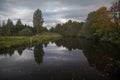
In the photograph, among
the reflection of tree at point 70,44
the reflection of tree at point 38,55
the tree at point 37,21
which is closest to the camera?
the reflection of tree at point 38,55

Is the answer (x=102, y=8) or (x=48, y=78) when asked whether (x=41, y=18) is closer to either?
(x=102, y=8)

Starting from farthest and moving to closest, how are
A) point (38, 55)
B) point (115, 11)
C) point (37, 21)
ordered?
point (37, 21) → point (115, 11) → point (38, 55)

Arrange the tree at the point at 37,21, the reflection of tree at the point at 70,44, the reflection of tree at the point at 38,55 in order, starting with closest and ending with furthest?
the reflection of tree at the point at 38,55, the reflection of tree at the point at 70,44, the tree at the point at 37,21

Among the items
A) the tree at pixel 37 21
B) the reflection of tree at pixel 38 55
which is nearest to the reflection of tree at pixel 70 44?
the reflection of tree at pixel 38 55

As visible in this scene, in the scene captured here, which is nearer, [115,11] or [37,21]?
[115,11]

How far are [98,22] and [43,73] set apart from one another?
1857 inches

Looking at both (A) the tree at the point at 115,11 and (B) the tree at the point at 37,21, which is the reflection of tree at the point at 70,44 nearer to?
(A) the tree at the point at 115,11

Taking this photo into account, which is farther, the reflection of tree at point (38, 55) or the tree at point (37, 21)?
the tree at point (37, 21)

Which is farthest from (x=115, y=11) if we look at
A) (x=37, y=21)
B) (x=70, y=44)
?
(x=37, y=21)

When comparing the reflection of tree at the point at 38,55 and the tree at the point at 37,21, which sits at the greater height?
the tree at the point at 37,21

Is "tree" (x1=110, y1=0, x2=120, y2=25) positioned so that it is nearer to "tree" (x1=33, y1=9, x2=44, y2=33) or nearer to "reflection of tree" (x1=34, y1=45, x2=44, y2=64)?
"reflection of tree" (x1=34, y1=45, x2=44, y2=64)

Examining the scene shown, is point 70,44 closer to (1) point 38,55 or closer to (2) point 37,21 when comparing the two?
(1) point 38,55

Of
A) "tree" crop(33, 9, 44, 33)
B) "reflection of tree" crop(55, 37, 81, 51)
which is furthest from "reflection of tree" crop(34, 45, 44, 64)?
"tree" crop(33, 9, 44, 33)

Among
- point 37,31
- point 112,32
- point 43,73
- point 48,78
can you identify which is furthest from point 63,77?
point 37,31
